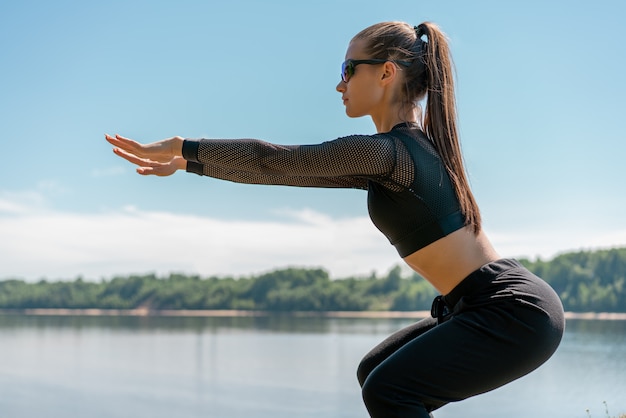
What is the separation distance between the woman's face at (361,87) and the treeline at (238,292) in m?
75.5

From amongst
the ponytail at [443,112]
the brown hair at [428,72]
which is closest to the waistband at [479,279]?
the ponytail at [443,112]

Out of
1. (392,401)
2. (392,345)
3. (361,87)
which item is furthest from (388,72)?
(392,401)

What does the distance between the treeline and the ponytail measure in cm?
7549

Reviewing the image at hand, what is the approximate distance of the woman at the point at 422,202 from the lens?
2324 mm

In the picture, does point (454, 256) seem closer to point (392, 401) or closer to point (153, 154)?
point (392, 401)

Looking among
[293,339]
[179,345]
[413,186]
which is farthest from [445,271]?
[293,339]

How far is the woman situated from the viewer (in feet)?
7.63

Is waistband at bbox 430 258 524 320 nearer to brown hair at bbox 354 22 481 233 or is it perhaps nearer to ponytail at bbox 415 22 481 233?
ponytail at bbox 415 22 481 233

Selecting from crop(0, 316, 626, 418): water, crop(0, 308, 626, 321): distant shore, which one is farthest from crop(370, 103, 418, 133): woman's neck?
crop(0, 308, 626, 321): distant shore

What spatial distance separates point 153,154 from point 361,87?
720 millimetres

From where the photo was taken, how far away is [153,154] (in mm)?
2461

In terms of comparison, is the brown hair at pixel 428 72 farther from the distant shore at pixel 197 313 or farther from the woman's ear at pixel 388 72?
the distant shore at pixel 197 313

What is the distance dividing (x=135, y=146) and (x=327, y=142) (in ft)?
1.94

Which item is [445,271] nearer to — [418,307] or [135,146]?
[135,146]
